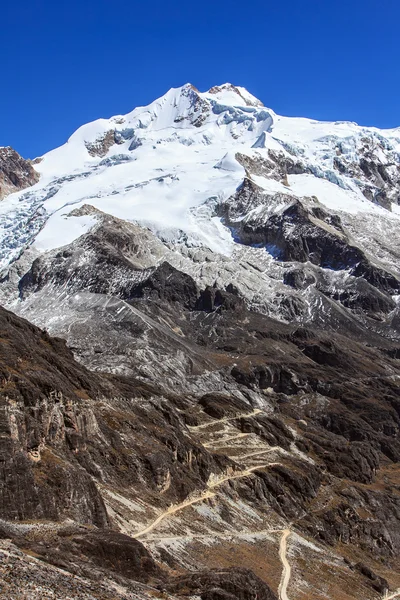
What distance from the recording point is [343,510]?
152500mm

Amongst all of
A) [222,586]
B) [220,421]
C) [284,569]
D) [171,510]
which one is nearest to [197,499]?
[171,510]

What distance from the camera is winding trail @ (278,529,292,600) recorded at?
98.0 metres

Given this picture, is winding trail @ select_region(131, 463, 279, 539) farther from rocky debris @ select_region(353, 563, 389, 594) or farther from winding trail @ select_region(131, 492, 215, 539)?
rocky debris @ select_region(353, 563, 389, 594)

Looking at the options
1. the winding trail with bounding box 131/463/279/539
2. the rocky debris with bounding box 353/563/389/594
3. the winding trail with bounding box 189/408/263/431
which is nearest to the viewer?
the winding trail with bounding box 131/463/279/539

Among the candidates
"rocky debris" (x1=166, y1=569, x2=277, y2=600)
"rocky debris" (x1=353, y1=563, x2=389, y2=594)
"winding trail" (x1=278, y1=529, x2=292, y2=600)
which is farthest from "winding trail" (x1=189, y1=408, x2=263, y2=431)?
"rocky debris" (x1=166, y1=569, x2=277, y2=600)

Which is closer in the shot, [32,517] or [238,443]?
[32,517]

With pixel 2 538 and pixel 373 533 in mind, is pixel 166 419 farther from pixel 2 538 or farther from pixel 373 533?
pixel 2 538

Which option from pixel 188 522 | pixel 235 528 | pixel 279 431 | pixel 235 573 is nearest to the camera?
pixel 235 573

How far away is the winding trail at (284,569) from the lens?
98.0 m

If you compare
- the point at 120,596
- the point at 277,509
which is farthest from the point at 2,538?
the point at 277,509

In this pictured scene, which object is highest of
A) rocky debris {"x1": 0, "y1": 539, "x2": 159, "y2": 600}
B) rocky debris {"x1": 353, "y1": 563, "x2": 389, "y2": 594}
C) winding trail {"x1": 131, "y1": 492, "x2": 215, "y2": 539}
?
rocky debris {"x1": 353, "y1": 563, "x2": 389, "y2": 594}

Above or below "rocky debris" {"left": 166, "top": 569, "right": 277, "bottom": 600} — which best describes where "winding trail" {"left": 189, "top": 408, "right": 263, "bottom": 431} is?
above

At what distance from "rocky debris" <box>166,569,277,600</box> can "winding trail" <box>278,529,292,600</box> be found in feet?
53.3

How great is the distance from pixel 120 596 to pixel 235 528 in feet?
218
